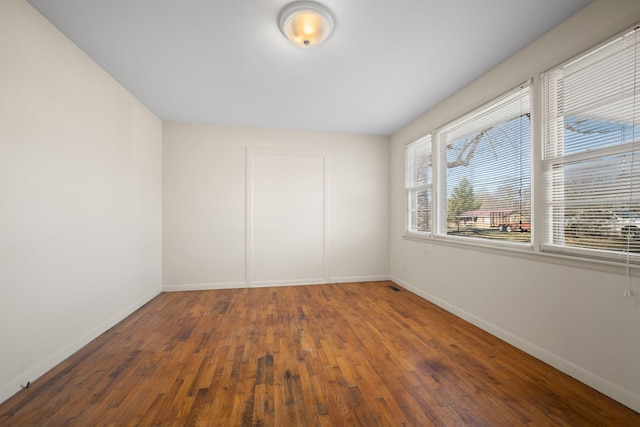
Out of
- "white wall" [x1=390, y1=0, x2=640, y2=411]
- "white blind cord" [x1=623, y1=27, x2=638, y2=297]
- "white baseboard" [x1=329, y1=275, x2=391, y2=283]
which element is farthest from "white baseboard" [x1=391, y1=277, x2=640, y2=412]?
"white baseboard" [x1=329, y1=275, x2=391, y2=283]

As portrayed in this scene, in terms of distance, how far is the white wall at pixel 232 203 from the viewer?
4109 mm

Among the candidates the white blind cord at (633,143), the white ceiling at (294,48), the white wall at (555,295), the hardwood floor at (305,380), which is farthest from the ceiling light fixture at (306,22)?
the hardwood floor at (305,380)

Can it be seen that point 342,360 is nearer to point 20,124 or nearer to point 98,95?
Answer: point 20,124

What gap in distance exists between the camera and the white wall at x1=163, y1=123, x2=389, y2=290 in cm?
411

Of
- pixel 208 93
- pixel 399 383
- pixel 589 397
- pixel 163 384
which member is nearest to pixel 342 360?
pixel 399 383

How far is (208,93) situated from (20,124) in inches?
68.8

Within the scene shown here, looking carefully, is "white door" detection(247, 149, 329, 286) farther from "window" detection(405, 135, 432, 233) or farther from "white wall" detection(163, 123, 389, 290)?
"window" detection(405, 135, 432, 233)

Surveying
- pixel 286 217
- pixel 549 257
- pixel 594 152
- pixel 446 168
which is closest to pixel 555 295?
pixel 549 257

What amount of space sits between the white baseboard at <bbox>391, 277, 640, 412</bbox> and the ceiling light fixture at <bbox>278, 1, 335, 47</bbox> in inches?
122

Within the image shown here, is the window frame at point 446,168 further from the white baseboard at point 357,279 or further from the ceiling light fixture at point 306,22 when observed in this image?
the ceiling light fixture at point 306,22

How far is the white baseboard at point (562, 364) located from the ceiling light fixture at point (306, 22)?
3.10 m

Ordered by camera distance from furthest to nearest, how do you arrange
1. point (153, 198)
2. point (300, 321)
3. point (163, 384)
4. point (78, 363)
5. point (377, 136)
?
point (377, 136) < point (153, 198) < point (300, 321) < point (78, 363) < point (163, 384)

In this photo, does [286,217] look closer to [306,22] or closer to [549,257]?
[306,22]

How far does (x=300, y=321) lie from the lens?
2.93m
